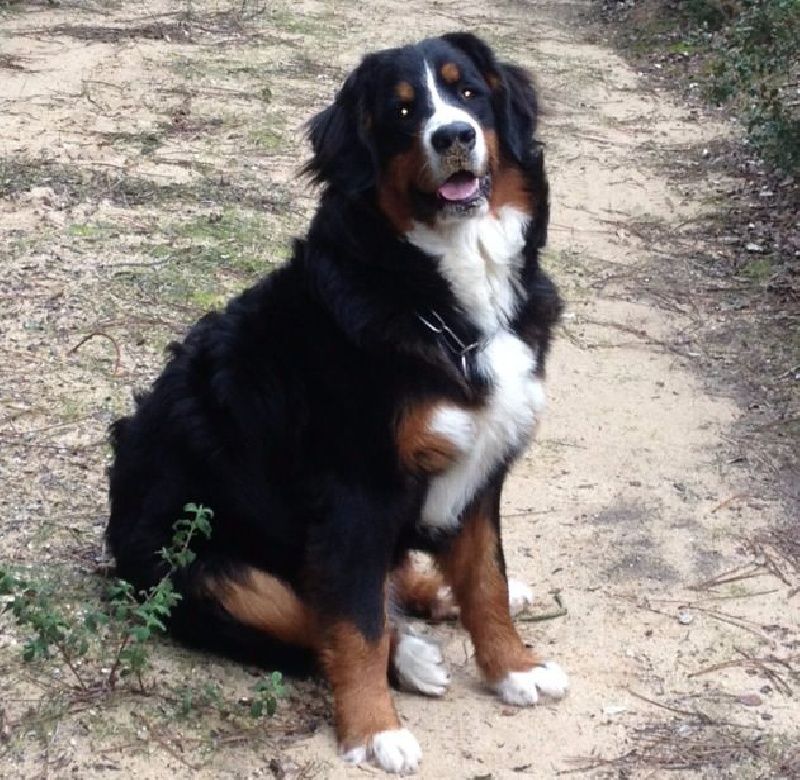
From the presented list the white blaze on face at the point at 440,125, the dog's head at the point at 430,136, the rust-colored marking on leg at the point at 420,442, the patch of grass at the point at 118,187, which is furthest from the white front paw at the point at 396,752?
the patch of grass at the point at 118,187

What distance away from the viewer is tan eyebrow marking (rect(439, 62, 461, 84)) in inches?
143

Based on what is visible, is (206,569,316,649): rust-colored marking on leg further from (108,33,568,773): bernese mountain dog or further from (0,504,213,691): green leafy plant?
(0,504,213,691): green leafy plant

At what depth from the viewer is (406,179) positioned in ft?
11.8

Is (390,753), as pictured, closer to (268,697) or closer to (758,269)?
(268,697)

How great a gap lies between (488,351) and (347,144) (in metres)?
0.70

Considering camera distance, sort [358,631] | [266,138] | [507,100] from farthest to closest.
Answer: [266,138] < [507,100] < [358,631]

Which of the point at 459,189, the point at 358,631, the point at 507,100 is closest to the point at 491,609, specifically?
the point at 358,631

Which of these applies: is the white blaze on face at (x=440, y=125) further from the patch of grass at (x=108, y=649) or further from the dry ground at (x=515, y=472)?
the patch of grass at (x=108, y=649)

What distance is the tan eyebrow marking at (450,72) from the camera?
3631 millimetres

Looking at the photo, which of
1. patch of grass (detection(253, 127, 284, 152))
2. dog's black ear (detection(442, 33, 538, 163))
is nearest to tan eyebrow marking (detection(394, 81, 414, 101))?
dog's black ear (detection(442, 33, 538, 163))

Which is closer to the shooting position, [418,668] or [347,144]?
[347,144]

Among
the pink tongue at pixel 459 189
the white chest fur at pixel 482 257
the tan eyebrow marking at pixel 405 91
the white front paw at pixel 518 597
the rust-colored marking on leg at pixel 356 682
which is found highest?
the tan eyebrow marking at pixel 405 91

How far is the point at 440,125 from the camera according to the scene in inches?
138

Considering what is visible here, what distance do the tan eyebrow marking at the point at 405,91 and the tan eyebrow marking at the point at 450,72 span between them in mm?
106
